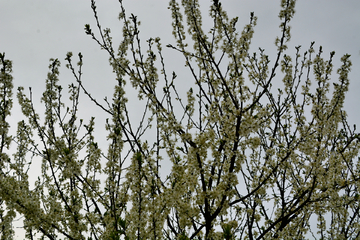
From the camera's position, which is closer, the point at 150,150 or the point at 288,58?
the point at 150,150

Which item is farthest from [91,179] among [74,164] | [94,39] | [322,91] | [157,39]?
[322,91]

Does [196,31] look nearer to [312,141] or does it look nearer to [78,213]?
[312,141]

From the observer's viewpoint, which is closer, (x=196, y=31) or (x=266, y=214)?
(x=196, y=31)

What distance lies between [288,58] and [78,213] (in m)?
4.81

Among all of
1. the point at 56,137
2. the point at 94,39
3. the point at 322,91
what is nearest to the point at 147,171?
the point at 56,137

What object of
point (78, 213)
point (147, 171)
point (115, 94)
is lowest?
point (78, 213)

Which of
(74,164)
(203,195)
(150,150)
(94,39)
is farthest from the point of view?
(94,39)

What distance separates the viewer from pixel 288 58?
5703mm

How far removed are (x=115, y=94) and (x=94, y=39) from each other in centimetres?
90

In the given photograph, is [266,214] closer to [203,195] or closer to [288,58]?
[203,195]

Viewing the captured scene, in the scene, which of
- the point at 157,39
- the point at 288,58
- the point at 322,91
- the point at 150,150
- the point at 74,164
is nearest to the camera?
the point at 74,164

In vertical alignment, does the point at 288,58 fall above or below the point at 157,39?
above

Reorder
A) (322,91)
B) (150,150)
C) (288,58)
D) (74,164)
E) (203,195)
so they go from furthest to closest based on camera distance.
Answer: (288,58) → (322,91) → (150,150) → (74,164) → (203,195)

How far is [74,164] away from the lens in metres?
3.54
